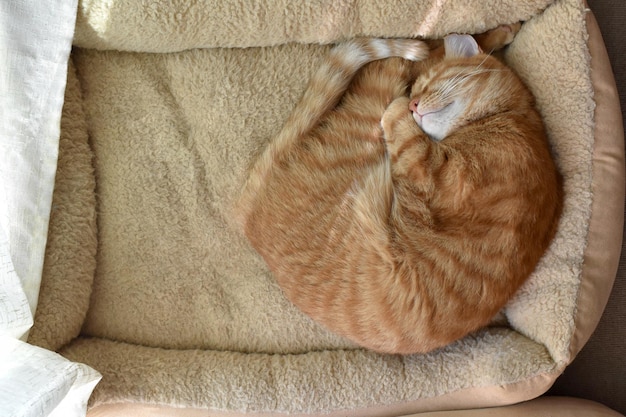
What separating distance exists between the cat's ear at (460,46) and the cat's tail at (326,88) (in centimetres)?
6

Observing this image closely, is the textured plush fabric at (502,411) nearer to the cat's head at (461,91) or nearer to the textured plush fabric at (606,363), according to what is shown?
the textured plush fabric at (606,363)

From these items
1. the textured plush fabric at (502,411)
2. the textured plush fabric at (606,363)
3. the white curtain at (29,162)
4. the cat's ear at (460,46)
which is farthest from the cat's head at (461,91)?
the white curtain at (29,162)

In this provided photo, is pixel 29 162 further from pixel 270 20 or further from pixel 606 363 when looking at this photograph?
pixel 606 363

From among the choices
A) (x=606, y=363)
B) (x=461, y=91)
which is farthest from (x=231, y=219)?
(x=606, y=363)

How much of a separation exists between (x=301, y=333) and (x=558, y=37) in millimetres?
1104

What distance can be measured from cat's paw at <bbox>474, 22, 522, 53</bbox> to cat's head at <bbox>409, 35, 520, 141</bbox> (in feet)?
0.25

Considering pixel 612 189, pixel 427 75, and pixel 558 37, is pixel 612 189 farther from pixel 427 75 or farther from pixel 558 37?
pixel 427 75

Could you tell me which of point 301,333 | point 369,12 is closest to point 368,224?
point 301,333

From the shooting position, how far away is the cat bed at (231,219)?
1.45m

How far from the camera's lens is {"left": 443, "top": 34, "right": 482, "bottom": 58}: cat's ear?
1519 mm

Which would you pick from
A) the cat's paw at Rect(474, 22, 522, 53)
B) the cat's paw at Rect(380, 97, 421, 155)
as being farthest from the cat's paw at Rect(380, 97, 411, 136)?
the cat's paw at Rect(474, 22, 522, 53)

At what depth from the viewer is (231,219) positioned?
1.61m

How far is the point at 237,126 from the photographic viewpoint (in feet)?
5.22

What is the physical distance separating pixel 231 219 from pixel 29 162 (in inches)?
22.3
